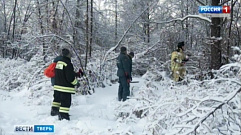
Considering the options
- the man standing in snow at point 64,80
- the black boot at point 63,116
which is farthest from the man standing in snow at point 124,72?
the black boot at point 63,116

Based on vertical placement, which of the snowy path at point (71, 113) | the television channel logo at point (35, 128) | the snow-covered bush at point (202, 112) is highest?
the snow-covered bush at point (202, 112)

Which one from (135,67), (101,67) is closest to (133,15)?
(135,67)

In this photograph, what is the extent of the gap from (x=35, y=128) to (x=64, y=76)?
1375 mm

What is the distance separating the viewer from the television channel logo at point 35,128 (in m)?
5.30

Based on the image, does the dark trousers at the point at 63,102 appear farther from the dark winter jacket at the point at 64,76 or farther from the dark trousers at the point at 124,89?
the dark trousers at the point at 124,89

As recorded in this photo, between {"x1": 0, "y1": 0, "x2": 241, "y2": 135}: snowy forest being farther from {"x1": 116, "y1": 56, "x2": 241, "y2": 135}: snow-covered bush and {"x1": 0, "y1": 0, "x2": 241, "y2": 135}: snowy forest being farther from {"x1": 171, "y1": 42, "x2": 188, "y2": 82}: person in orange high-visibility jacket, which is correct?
{"x1": 171, "y1": 42, "x2": 188, "y2": 82}: person in orange high-visibility jacket

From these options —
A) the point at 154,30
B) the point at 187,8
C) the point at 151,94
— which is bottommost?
the point at 151,94

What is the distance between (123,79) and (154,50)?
15.4 feet

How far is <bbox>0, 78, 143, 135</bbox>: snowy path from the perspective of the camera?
5258 millimetres

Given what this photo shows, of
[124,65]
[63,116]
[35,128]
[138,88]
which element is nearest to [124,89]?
[124,65]

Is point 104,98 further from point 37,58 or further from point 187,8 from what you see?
point 187,8

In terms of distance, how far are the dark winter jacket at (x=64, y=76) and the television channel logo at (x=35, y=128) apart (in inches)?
41.3

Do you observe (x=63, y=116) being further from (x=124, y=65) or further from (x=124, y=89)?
(x=124, y=65)

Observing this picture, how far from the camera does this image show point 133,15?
19.8 m
